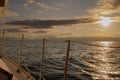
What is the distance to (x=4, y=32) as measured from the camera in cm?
890

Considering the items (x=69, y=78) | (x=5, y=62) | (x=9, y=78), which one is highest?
(x=9, y=78)

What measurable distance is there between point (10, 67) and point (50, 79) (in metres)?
12.1

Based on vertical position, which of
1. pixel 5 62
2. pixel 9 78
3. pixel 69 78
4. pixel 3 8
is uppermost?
pixel 3 8

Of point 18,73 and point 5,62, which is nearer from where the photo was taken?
point 18,73

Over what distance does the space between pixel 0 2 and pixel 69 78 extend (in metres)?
14.8

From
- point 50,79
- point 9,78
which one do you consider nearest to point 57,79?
point 50,79

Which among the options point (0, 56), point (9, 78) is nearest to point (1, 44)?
point (0, 56)

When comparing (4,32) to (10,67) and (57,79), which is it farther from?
(57,79)

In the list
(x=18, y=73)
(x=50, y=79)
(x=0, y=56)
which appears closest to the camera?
(x=18, y=73)

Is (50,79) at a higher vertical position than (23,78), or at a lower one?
lower

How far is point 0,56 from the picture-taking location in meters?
8.84

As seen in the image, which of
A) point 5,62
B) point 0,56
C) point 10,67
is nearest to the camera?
point 10,67

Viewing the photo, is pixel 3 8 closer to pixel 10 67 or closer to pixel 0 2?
pixel 0 2

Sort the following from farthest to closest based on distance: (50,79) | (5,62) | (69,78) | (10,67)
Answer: (69,78), (50,79), (5,62), (10,67)
